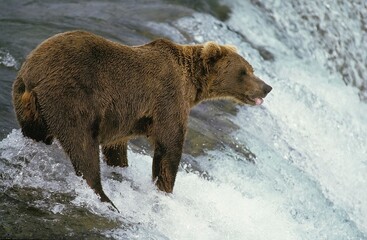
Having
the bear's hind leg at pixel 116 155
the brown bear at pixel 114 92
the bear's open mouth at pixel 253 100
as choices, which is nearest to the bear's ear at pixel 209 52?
the brown bear at pixel 114 92

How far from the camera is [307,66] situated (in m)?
11.6

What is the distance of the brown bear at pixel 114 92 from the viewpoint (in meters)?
5.21

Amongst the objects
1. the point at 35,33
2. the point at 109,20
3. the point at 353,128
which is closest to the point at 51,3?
the point at 109,20

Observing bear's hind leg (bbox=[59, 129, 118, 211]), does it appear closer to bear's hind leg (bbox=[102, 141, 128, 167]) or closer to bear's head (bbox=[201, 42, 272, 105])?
bear's hind leg (bbox=[102, 141, 128, 167])

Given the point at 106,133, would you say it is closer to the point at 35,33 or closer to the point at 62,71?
the point at 62,71

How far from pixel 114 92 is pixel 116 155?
3.16ft

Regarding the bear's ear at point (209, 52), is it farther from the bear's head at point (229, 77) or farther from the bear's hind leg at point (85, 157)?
the bear's hind leg at point (85, 157)

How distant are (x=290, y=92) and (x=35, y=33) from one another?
3249mm

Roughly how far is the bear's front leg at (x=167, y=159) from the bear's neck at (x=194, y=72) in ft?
1.40

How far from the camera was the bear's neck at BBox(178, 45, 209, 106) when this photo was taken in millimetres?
6270

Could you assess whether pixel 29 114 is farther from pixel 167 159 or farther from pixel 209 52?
pixel 209 52

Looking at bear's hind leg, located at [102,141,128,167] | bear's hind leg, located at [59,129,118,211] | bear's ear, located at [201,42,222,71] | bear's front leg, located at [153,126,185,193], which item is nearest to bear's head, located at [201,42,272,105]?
bear's ear, located at [201,42,222,71]

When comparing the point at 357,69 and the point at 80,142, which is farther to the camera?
the point at 357,69

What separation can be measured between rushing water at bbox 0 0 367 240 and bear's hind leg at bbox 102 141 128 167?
8cm
